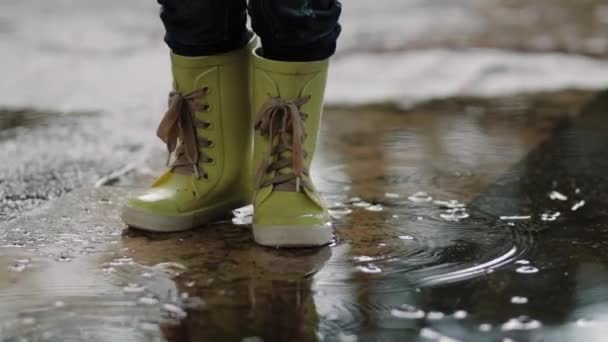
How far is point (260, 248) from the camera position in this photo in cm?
129

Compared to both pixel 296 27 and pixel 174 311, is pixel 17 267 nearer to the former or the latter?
pixel 174 311

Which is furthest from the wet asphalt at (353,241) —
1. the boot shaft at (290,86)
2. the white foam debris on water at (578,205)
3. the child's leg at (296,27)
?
the child's leg at (296,27)

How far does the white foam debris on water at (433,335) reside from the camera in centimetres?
99

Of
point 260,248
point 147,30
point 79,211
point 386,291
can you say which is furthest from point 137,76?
point 386,291

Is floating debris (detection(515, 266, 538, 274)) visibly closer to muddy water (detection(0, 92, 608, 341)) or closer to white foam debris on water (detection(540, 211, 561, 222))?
muddy water (detection(0, 92, 608, 341))

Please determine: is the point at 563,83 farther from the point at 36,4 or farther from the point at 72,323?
the point at 36,4

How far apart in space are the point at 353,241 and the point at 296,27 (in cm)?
29

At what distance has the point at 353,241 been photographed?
1.32 metres

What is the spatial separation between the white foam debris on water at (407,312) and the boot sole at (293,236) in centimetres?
23

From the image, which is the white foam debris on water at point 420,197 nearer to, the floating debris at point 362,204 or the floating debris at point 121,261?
the floating debris at point 362,204

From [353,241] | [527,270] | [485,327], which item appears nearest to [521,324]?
[485,327]

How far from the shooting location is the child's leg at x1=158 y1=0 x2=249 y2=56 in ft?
4.37

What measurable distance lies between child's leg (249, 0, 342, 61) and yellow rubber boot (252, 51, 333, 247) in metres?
0.02

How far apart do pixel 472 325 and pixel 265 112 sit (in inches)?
17.1
